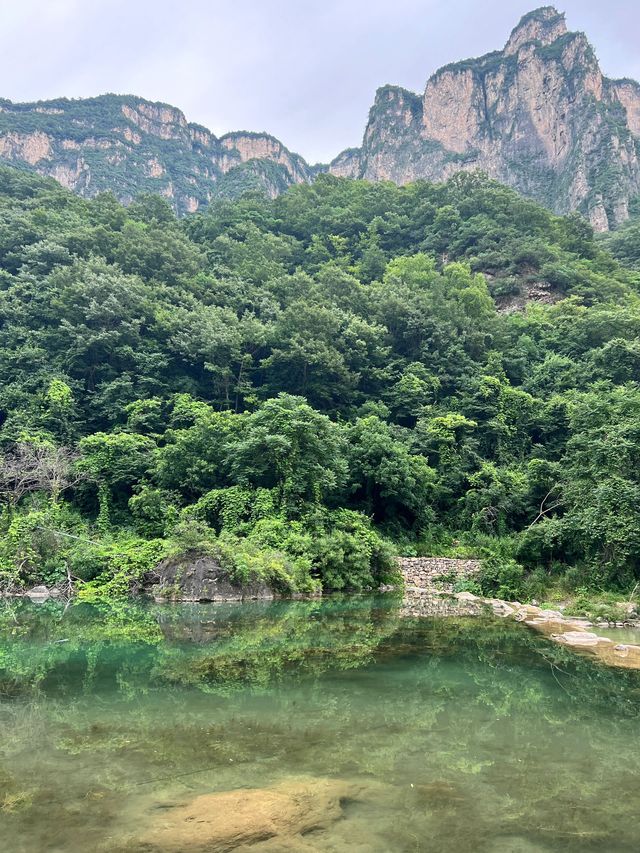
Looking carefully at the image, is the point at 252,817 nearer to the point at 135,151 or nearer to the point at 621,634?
the point at 621,634

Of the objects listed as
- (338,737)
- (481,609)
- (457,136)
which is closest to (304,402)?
(481,609)

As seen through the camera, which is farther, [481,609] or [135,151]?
[135,151]

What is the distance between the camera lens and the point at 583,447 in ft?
61.4

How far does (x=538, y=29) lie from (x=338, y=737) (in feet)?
374

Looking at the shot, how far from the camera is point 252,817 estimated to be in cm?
338

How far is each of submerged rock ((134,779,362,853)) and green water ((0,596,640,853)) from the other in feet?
0.33

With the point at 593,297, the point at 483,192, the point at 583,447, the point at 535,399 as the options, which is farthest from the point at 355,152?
the point at 583,447

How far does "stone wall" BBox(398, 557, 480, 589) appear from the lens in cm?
1880

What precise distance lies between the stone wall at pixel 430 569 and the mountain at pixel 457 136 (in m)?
65.5

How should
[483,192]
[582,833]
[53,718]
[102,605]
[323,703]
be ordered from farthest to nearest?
[483,192] < [102,605] < [323,703] < [53,718] < [582,833]

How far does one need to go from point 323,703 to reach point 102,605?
10.4 meters

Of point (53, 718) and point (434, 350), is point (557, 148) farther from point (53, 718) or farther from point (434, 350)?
point (53, 718)

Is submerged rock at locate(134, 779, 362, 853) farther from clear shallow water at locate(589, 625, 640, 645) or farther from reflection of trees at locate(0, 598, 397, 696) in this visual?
clear shallow water at locate(589, 625, 640, 645)

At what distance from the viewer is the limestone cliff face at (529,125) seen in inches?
2879
